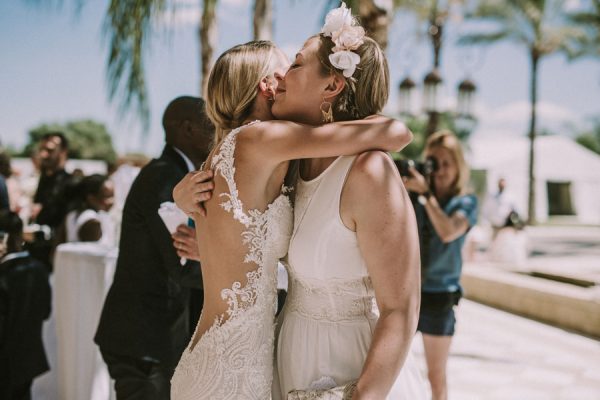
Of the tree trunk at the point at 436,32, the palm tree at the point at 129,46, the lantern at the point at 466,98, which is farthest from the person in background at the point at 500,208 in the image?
the palm tree at the point at 129,46

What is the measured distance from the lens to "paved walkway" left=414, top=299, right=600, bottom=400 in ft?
17.0

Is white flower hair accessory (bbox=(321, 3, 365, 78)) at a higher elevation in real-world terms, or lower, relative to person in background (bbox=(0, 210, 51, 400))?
higher

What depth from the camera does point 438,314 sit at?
147 inches

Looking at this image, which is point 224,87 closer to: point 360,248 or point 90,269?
point 360,248

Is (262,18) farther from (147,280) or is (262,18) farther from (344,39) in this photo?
(344,39)

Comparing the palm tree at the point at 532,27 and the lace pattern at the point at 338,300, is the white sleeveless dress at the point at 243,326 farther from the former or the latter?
the palm tree at the point at 532,27

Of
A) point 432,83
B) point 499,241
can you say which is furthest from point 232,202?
point 499,241

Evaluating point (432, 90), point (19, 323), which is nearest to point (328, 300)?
point (19, 323)

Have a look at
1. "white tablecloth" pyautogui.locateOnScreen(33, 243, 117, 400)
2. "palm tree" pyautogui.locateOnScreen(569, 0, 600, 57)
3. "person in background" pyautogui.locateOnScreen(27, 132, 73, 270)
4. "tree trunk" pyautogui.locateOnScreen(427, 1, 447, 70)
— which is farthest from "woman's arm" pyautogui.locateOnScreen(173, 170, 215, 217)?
"palm tree" pyautogui.locateOnScreen(569, 0, 600, 57)

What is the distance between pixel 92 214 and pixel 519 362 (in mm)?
4342

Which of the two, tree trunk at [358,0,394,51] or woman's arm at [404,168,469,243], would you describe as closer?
woman's arm at [404,168,469,243]

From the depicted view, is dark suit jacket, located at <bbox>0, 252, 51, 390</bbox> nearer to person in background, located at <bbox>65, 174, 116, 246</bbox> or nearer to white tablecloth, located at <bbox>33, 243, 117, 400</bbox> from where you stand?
white tablecloth, located at <bbox>33, 243, 117, 400</bbox>

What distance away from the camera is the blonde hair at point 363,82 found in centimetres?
173

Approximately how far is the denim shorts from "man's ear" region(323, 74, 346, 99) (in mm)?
2316
